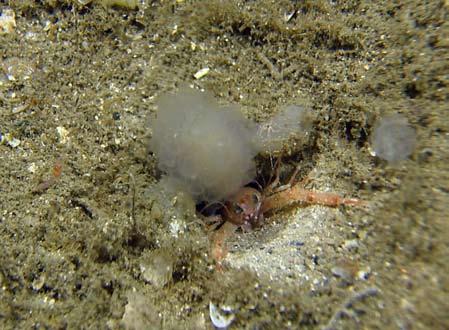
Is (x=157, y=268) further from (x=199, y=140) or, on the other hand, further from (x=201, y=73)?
(x=201, y=73)

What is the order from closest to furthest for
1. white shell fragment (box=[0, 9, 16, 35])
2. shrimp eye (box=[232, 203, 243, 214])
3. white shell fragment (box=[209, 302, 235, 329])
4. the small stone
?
white shell fragment (box=[209, 302, 235, 329]), the small stone, white shell fragment (box=[0, 9, 16, 35]), shrimp eye (box=[232, 203, 243, 214])

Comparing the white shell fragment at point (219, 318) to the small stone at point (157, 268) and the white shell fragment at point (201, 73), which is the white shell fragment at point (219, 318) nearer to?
the small stone at point (157, 268)

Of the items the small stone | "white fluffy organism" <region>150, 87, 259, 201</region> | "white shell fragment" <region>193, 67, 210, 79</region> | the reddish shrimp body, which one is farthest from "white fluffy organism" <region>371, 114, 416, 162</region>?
the small stone

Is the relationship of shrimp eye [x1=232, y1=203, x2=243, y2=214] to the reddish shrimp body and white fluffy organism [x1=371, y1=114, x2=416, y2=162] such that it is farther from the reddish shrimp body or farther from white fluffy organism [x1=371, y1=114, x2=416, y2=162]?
white fluffy organism [x1=371, y1=114, x2=416, y2=162]

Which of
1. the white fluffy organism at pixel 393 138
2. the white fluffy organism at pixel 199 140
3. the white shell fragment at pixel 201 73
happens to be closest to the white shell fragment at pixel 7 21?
the white fluffy organism at pixel 199 140

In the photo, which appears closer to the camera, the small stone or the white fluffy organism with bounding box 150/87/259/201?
the small stone

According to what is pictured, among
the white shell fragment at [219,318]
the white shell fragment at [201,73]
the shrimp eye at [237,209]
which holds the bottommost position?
the white shell fragment at [219,318]

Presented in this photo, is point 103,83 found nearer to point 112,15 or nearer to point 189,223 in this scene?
point 112,15
